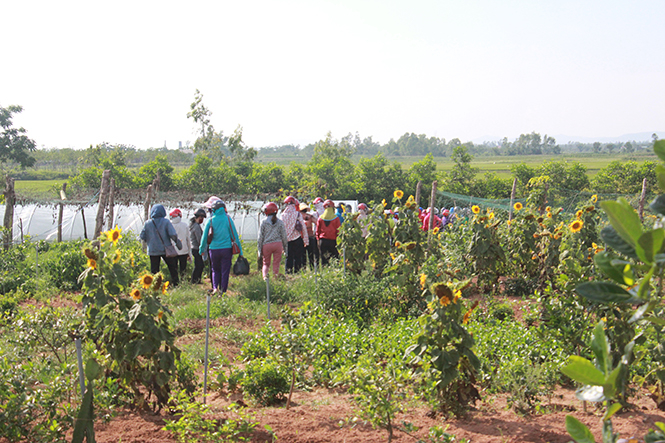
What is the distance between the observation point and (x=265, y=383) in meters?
3.92

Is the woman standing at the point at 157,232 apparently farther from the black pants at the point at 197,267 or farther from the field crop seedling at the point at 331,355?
the field crop seedling at the point at 331,355

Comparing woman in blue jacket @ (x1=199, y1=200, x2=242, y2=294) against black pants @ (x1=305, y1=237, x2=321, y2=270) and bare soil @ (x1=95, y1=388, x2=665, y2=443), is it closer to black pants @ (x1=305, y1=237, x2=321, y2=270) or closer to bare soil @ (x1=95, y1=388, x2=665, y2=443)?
black pants @ (x1=305, y1=237, x2=321, y2=270)

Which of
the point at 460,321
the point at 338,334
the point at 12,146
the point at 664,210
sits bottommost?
the point at 338,334

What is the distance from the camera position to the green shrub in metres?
3.87

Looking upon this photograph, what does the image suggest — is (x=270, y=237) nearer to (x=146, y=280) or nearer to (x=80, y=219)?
(x=146, y=280)

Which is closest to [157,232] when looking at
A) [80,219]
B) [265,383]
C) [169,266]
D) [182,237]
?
[182,237]

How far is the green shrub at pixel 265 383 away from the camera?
387cm

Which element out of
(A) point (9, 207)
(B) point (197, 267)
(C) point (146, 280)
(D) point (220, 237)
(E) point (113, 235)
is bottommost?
(B) point (197, 267)

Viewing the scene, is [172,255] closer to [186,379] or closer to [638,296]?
[186,379]

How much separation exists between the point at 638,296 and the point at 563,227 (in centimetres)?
635

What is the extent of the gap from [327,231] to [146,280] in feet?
18.0

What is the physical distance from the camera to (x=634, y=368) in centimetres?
385

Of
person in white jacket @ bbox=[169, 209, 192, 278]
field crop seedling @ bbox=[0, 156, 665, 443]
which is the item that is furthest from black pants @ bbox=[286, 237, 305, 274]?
field crop seedling @ bbox=[0, 156, 665, 443]

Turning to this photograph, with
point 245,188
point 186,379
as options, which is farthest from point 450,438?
point 245,188
